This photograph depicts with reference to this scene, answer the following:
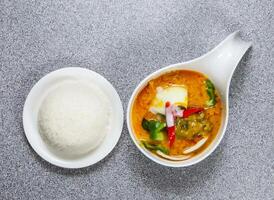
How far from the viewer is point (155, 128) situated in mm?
1038

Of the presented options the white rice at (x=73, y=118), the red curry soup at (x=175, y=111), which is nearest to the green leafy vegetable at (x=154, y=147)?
the red curry soup at (x=175, y=111)

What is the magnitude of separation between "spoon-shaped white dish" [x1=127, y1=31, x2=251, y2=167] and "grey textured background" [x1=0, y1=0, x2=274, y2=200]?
0.33ft

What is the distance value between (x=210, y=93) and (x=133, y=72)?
20 cm

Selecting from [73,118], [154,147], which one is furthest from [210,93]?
[73,118]

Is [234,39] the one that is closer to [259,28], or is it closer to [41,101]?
[259,28]

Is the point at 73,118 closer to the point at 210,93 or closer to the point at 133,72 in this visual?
the point at 133,72

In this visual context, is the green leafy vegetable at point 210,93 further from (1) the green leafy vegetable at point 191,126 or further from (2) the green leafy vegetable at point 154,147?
(2) the green leafy vegetable at point 154,147

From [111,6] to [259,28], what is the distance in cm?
36

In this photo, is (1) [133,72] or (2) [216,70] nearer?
(2) [216,70]

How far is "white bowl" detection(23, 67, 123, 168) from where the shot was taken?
42.4 inches

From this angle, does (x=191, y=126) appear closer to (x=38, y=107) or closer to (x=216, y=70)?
(x=216, y=70)

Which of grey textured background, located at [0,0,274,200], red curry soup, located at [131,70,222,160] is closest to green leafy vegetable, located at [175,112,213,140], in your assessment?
red curry soup, located at [131,70,222,160]

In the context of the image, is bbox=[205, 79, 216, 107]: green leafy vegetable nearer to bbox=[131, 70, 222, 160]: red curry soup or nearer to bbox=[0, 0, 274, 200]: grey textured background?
bbox=[131, 70, 222, 160]: red curry soup

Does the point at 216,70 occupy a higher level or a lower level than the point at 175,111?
higher
